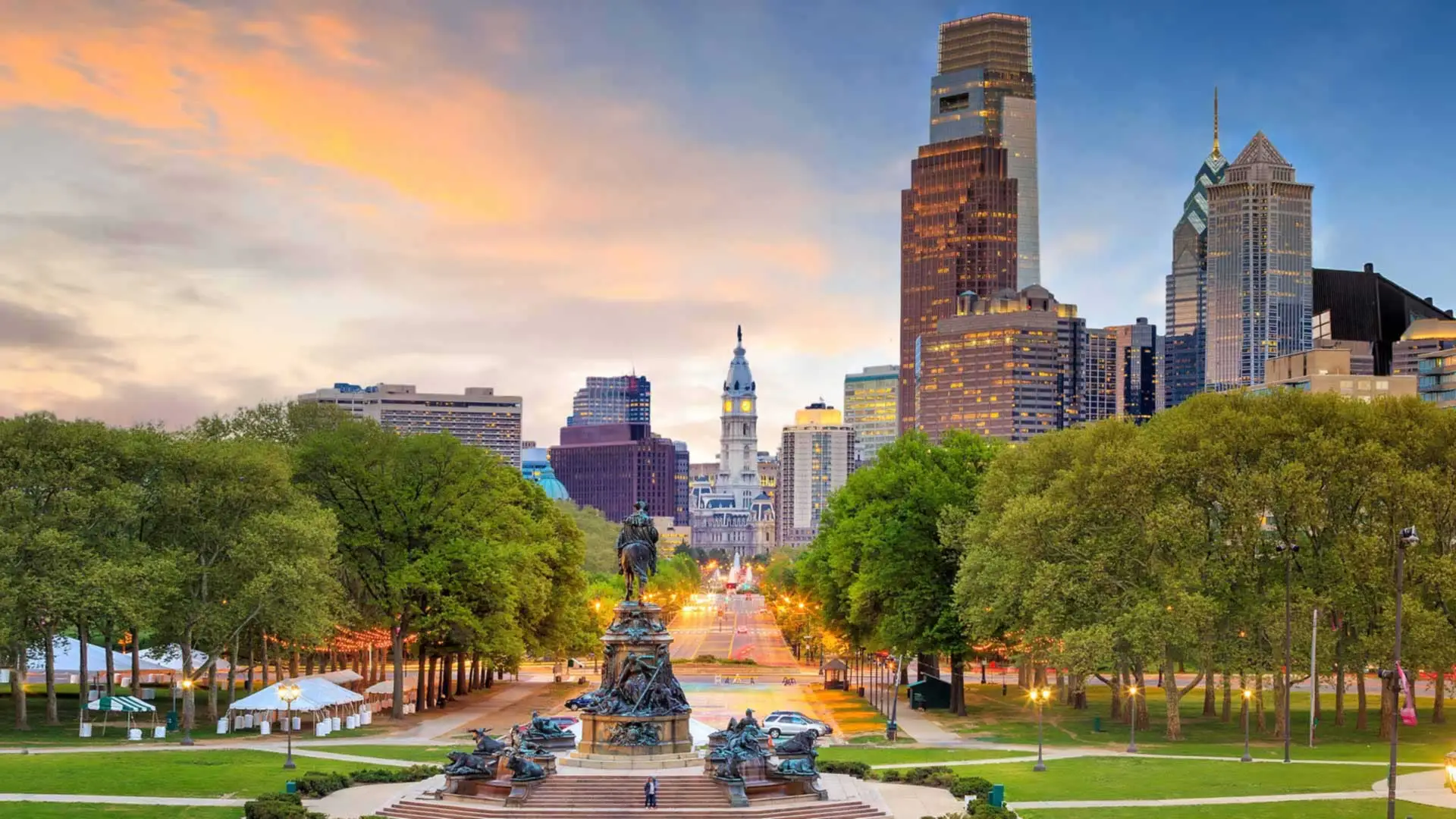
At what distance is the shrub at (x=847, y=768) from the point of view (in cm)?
5384

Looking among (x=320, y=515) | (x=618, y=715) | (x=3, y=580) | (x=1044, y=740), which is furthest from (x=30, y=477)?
(x=1044, y=740)

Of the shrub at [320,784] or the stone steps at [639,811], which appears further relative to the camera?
the shrub at [320,784]

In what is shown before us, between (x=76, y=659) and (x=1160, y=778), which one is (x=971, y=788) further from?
(x=76, y=659)

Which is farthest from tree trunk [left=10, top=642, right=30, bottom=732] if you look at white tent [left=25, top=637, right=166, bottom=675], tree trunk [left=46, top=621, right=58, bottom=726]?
white tent [left=25, top=637, right=166, bottom=675]

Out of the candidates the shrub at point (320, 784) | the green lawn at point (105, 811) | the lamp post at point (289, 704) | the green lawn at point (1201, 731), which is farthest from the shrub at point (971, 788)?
the lamp post at point (289, 704)

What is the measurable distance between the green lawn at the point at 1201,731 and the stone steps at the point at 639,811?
23.7 metres

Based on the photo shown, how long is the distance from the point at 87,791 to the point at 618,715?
17686mm

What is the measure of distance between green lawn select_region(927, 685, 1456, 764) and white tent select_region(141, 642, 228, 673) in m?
40.7

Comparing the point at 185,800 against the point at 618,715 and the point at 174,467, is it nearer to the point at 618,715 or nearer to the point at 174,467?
the point at 618,715

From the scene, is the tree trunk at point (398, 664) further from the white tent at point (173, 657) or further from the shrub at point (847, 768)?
the shrub at point (847, 768)

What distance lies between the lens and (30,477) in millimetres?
64875

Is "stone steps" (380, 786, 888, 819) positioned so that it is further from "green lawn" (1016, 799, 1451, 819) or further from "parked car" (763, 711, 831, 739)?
"parked car" (763, 711, 831, 739)

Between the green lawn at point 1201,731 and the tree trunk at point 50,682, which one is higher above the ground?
the tree trunk at point 50,682

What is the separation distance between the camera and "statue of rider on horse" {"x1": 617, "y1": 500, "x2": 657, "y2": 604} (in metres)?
51.7
